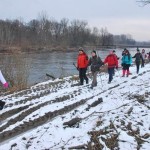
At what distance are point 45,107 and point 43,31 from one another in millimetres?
109752

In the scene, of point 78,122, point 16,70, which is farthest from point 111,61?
point 78,122

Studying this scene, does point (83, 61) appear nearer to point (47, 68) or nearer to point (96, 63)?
point (96, 63)

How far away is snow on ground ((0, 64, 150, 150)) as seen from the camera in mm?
7301

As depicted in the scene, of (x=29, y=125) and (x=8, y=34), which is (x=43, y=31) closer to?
(x=8, y=34)

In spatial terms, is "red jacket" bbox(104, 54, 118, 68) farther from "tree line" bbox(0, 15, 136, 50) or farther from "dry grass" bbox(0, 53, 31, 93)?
"tree line" bbox(0, 15, 136, 50)

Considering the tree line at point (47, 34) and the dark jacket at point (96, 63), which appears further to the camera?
the tree line at point (47, 34)

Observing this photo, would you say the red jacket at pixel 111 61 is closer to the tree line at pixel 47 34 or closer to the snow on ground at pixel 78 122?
the snow on ground at pixel 78 122

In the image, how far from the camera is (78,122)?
8.77m

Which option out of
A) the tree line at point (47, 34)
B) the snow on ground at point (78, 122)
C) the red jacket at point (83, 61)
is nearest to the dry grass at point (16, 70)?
the red jacket at point (83, 61)

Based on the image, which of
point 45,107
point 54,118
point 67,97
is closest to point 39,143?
point 54,118

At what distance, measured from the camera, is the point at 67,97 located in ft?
41.9

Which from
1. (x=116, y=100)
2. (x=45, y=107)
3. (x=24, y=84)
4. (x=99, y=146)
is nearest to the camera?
(x=99, y=146)

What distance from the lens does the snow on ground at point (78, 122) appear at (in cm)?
730

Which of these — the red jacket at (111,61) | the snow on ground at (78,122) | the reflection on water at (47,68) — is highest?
the red jacket at (111,61)
